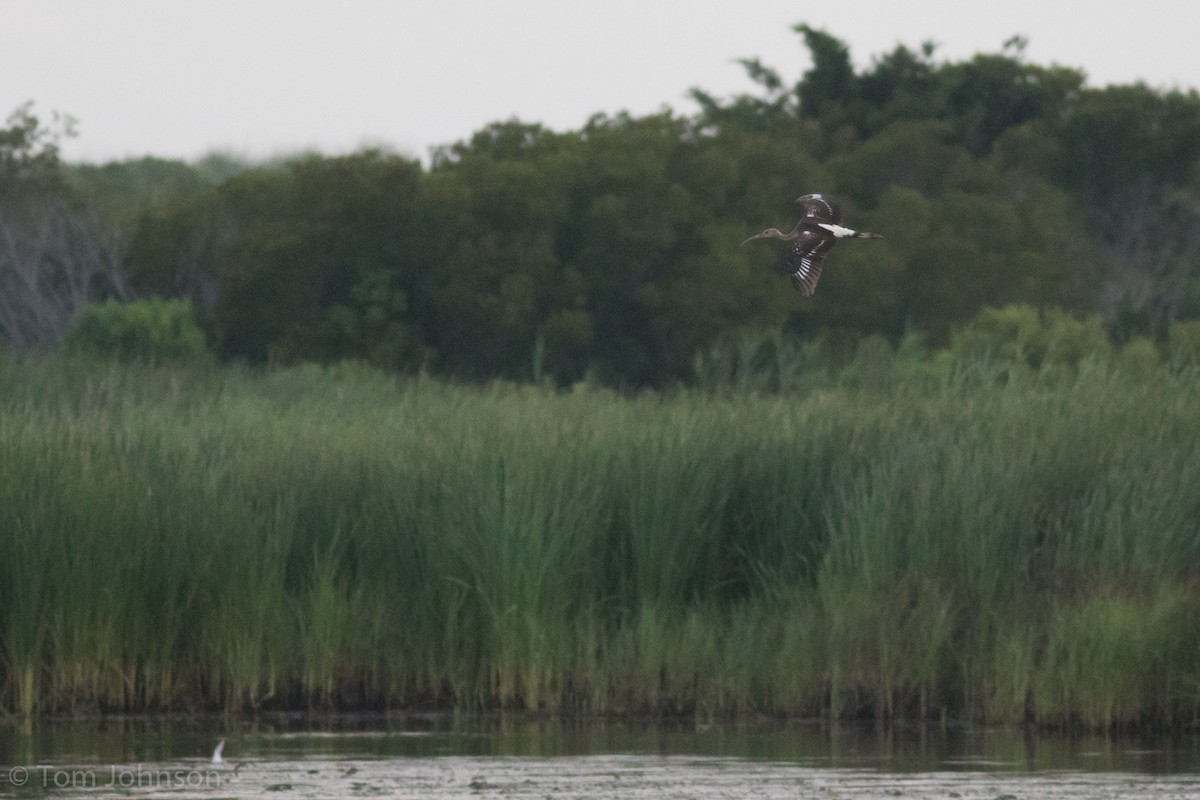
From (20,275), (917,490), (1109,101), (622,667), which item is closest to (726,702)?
(622,667)

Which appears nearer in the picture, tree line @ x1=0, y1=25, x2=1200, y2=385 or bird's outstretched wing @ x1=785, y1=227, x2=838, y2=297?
bird's outstretched wing @ x1=785, y1=227, x2=838, y2=297

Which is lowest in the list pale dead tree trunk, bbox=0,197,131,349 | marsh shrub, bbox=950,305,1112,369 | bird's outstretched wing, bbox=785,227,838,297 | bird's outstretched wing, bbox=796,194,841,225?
marsh shrub, bbox=950,305,1112,369

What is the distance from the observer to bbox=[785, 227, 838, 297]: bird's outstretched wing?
10219 mm

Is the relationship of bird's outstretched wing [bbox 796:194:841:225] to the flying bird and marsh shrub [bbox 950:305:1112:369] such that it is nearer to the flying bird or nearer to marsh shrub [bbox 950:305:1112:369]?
the flying bird

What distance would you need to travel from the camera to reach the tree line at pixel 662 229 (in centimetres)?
3334

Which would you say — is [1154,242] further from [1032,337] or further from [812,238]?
[812,238]

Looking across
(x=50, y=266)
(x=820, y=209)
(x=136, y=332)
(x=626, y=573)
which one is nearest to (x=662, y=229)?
(x=136, y=332)

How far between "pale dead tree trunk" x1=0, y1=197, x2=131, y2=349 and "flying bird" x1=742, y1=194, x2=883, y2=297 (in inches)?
1035

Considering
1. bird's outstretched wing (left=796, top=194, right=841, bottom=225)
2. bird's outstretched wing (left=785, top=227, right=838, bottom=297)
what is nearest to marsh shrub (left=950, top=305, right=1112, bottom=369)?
bird's outstretched wing (left=796, top=194, right=841, bottom=225)

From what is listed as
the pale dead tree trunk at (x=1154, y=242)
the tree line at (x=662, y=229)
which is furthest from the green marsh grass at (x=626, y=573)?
the pale dead tree trunk at (x=1154, y=242)

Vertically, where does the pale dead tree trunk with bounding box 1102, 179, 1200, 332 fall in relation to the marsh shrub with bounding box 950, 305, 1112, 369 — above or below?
above

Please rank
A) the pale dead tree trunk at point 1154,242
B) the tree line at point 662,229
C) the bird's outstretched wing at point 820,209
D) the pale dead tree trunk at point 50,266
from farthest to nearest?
the pale dead tree trunk at point 1154,242 → the pale dead tree trunk at point 50,266 → the tree line at point 662,229 → the bird's outstretched wing at point 820,209

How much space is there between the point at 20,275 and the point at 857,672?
26.9m

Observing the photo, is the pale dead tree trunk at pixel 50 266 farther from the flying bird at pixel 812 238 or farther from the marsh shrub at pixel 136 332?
the flying bird at pixel 812 238
